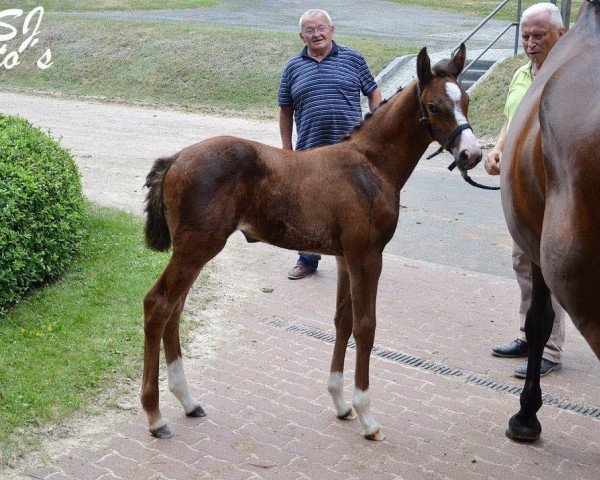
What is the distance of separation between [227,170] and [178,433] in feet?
5.05

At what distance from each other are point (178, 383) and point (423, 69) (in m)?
2.25

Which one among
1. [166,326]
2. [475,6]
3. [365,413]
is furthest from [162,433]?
[475,6]

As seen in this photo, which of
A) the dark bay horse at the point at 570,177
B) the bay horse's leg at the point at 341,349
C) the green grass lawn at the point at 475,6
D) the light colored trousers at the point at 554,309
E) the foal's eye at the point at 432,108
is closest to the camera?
the dark bay horse at the point at 570,177

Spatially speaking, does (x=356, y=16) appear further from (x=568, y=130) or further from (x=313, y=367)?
(x=568, y=130)

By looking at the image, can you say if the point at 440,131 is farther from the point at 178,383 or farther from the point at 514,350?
the point at 514,350

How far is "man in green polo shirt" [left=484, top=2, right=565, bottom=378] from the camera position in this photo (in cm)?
506

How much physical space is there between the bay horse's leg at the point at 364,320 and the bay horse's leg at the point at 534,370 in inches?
30.9

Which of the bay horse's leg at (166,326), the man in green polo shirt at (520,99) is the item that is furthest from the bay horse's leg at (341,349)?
the man in green polo shirt at (520,99)

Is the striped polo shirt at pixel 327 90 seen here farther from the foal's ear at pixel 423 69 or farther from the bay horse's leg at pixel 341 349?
the foal's ear at pixel 423 69

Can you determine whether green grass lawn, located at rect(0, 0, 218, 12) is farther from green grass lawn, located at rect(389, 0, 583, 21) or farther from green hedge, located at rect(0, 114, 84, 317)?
green hedge, located at rect(0, 114, 84, 317)

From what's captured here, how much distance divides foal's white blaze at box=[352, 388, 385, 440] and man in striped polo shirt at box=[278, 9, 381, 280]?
2235 mm

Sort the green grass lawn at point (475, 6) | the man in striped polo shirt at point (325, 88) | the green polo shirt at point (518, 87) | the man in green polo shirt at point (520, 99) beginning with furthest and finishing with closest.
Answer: the green grass lawn at point (475, 6) < the man in striped polo shirt at point (325, 88) < the green polo shirt at point (518, 87) < the man in green polo shirt at point (520, 99)

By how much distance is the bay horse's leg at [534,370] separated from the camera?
462 centimetres

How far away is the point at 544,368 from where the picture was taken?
559 centimetres
